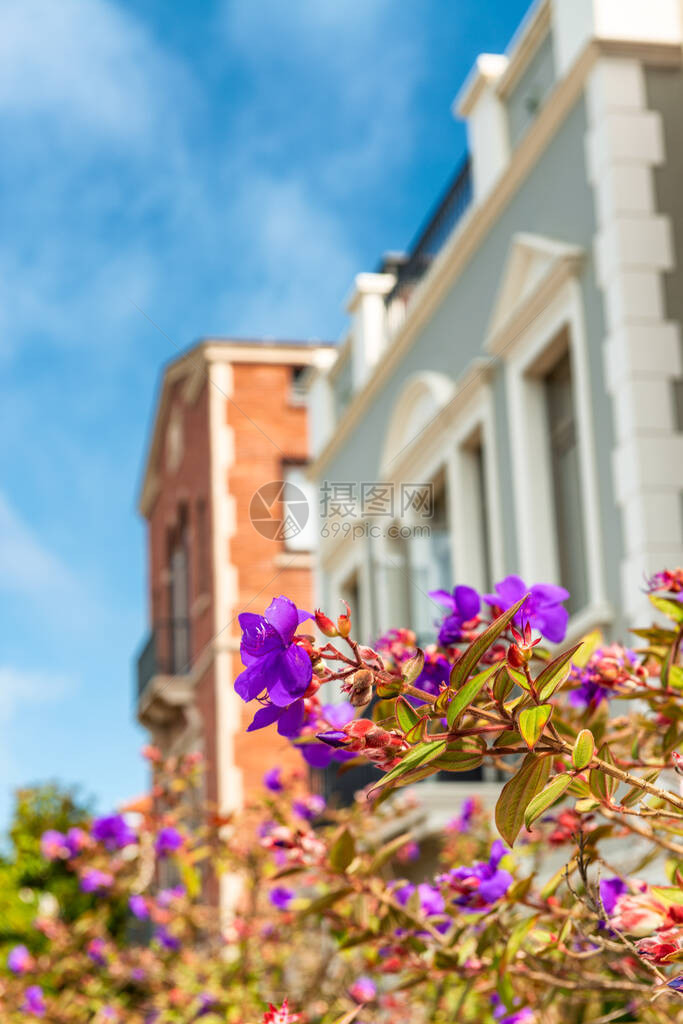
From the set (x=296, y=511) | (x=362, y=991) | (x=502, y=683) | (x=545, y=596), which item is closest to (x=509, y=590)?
(x=545, y=596)

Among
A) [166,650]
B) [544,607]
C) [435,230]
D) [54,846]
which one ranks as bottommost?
[54,846]

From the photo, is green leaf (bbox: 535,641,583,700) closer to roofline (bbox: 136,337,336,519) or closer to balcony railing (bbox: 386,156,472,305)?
balcony railing (bbox: 386,156,472,305)

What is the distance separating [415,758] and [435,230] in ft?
34.7

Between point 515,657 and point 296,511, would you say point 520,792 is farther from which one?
point 296,511

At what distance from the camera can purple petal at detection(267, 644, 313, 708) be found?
6.46 feet

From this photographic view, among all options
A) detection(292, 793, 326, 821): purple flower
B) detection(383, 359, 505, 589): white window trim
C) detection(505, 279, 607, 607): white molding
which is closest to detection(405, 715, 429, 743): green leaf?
detection(292, 793, 326, 821): purple flower

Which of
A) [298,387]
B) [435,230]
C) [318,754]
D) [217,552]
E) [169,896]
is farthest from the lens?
[298,387]

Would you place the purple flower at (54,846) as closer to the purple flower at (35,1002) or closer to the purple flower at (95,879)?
the purple flower at (95,879)

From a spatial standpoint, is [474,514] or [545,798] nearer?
[545,798]

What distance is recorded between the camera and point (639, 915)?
2410 millimetres

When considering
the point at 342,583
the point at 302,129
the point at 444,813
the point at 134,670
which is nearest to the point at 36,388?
the point at 302,129

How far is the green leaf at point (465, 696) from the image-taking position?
6.31ft

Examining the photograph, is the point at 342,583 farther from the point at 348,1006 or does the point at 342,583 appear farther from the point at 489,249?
the point at 348,1006

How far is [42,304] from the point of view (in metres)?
4.55
